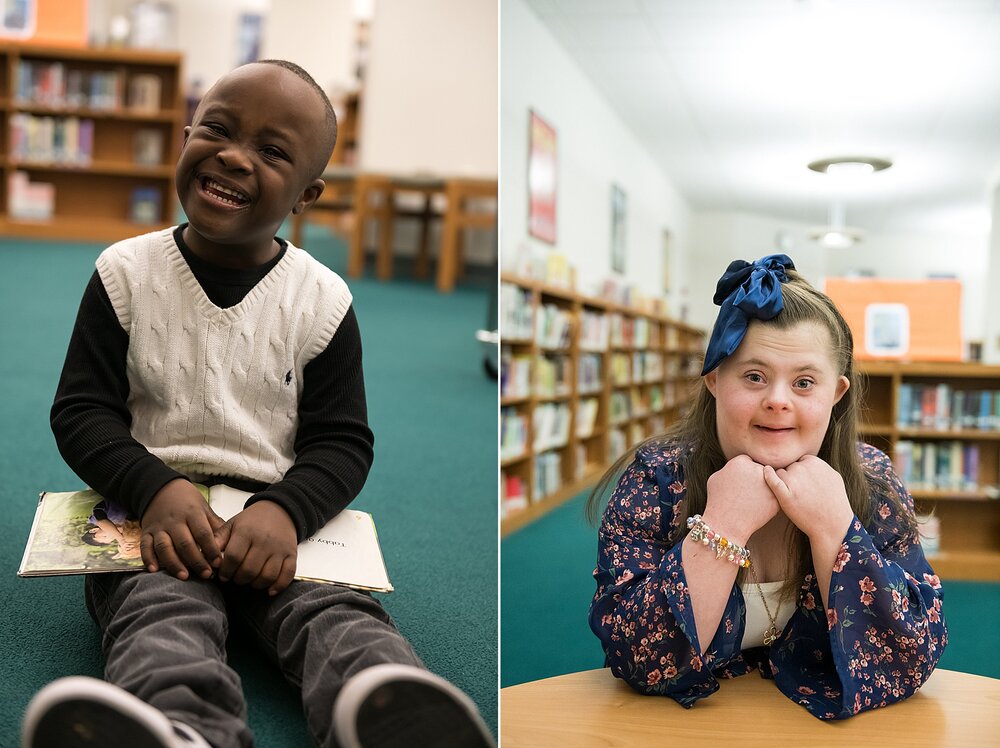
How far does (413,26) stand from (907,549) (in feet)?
19.0

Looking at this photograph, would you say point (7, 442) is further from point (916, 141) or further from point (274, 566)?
point (916, 141)

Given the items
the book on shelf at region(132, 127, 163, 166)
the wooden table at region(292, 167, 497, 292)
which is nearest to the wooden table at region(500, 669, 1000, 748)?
the wooden table at region(292, 167, 497, 292)

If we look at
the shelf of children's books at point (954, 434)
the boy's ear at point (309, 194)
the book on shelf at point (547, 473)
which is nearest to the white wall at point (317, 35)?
the book on shelf at point (547, 473)

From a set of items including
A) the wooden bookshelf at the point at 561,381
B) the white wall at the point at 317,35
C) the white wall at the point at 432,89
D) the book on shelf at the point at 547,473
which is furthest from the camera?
the white wall at the point at 317,35

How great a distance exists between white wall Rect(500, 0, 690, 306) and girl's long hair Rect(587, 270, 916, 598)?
0.64 ft

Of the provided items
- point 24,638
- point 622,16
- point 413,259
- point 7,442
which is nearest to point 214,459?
point 24,638

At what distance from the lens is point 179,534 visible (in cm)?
98

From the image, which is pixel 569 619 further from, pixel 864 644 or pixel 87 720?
pixel 87 720

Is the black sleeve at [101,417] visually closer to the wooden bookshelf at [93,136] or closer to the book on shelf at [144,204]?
the wooden bookshelf at [93,136]

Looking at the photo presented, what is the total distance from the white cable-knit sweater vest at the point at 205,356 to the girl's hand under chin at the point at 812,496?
0.62 metres

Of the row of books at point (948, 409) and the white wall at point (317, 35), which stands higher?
the white wall at point (317, 35)

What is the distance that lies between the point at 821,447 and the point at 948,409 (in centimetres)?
109

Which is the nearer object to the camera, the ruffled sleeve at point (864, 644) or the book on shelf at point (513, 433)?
the ruffled sleeve at point (864, 644)

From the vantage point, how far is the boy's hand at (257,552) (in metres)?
0.99
